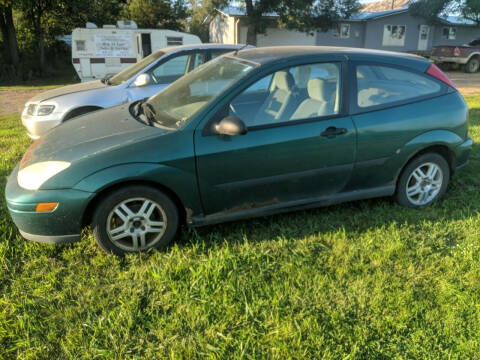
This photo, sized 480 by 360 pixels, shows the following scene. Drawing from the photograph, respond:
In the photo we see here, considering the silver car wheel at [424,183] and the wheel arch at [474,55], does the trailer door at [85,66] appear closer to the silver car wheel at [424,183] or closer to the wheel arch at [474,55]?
the silver car wheel at [424,183]

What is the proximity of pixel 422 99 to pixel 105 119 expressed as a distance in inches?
119

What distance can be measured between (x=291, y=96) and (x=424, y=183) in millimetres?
1645

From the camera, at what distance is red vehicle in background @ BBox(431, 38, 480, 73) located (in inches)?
849

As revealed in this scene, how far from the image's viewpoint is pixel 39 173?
295 cm

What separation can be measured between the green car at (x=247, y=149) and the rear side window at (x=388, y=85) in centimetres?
1

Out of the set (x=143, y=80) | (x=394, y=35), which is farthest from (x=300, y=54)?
(x=394, y=35)

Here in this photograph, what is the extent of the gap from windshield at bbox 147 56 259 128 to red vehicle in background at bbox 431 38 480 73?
72.8ft

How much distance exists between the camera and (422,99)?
12.4ft

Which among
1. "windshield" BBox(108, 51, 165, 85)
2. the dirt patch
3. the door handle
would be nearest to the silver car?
"windshield" BBox(108, 51, 165, 85)

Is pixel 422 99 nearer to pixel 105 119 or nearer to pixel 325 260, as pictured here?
pixel 325 260

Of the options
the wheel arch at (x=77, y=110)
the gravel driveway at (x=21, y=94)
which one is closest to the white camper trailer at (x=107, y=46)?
the gravel driveway at (x=21, y=94)

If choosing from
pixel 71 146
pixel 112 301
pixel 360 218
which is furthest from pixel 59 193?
pixel 360 218

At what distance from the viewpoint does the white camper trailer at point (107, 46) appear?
1495 cm

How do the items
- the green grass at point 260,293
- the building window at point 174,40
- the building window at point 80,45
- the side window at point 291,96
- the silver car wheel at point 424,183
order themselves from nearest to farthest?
1. the green grass at point 260,293
2. the side window at point 291,96
3. the silver car wheel at point 424,183
4. the building window at point 80,45
5. the building window at point 174,40
